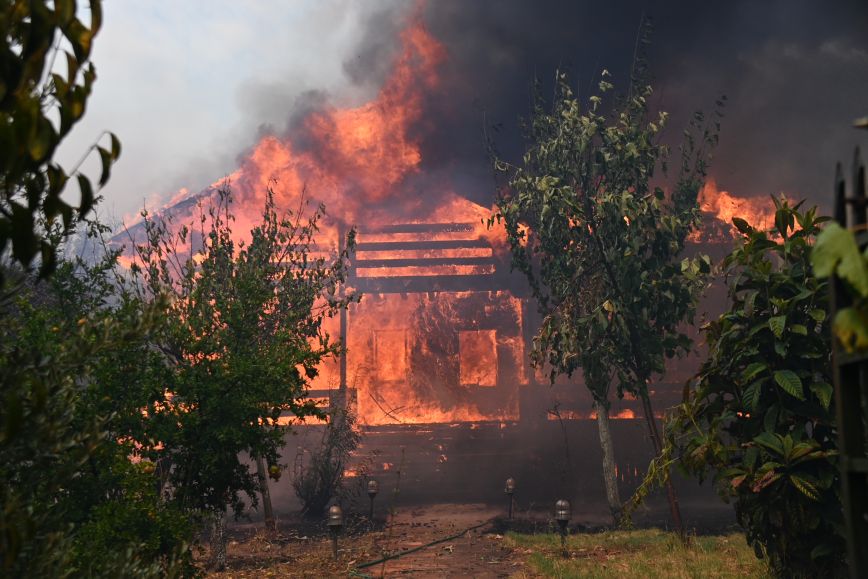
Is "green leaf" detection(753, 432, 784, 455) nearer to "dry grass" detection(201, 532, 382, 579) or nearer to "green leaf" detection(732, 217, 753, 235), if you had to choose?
"green leaf" detection(732, 217, 753, 235)

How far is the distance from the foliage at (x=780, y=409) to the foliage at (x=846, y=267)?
600 centimetres

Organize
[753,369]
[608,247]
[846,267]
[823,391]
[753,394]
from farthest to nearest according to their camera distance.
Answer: [608,247], [753,394], [753,369], [823,391], [846,267]

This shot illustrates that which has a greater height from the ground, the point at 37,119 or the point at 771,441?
the point at 37,119

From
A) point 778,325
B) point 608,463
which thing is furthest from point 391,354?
point 778,325

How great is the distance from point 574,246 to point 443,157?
47.3 feet

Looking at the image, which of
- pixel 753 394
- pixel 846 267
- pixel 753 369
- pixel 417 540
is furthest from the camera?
pixel 417 540

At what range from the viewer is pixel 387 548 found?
48.6 ft

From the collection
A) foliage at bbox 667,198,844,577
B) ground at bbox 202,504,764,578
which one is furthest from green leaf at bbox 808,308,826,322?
ground at bbox 202,504,764,578

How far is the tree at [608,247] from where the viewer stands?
14.2m

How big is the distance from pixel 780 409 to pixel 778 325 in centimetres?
89

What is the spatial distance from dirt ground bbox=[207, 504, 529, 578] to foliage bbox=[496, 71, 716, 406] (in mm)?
3843

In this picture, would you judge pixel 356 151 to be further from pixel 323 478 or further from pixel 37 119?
pixel 37 119

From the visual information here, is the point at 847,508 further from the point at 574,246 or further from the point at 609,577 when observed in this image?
the point at 574,246

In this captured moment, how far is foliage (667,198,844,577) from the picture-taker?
7730mm
